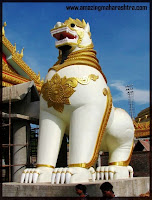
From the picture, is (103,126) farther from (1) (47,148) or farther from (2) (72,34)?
(2) (72,34)

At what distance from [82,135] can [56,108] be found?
66 centimetres

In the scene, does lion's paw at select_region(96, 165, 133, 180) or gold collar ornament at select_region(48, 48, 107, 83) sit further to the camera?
gold collar ornament at select_region(48, 48, 107, 83)

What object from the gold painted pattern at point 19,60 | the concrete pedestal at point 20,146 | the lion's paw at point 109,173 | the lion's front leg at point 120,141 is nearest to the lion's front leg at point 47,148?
the concrete pedestal at point 20,146

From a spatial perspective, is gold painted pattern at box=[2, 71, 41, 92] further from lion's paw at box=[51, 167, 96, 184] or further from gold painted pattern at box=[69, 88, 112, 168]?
lion's paw at box=[51, 167, 96, 184]

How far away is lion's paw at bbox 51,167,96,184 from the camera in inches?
156

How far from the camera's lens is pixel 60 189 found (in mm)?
3709

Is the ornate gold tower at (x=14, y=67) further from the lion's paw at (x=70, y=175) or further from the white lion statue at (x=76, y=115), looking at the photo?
the lion's paw at (x=70, y=175)

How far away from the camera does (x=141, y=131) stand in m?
13.7

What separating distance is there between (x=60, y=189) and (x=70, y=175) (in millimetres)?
334

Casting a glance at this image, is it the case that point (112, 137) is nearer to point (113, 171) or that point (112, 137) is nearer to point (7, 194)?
point (113, 171)

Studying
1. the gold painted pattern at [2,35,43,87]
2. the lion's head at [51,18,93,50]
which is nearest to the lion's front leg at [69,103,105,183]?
the lion's head at [51,18,93,50]

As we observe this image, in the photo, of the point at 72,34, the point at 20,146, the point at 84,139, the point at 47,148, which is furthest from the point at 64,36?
the point at 20,146

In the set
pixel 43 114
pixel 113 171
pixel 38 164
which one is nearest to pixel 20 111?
pixel 43 114

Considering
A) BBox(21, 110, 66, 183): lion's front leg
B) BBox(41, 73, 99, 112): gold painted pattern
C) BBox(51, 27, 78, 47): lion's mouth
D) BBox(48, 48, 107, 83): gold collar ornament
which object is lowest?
A: BBox(21, 110, 66, 183): lion's front leg
